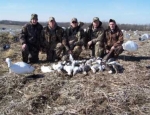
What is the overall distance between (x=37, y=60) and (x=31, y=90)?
107 inches

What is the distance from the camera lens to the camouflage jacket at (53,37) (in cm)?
805

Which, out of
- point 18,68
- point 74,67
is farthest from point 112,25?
point 18,68

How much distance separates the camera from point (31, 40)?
8188 millimetres

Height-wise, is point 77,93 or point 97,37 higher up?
point 97,37

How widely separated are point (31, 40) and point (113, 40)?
2.26 metres

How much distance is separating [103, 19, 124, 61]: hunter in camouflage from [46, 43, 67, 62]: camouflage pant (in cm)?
120

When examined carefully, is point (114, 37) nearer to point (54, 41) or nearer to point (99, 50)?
point (99, 50)

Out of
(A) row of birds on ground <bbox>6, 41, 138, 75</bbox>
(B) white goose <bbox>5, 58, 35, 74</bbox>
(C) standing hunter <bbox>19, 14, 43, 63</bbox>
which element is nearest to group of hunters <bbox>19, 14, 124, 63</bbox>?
(C) standing hunter <bbox>19, 14, 43, 63</bbox>

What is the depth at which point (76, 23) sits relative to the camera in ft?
25.7

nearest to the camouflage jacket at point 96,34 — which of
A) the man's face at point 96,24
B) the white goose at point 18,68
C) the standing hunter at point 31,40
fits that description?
the man's face at point 96,24

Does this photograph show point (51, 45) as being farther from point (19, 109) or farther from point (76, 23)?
point (19, 109)

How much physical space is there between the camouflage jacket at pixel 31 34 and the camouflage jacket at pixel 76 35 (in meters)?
0.83

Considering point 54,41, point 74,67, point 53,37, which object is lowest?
point 74,67

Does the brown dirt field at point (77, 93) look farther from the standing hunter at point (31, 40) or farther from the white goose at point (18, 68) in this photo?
the standing hunter at point (31, 40)
